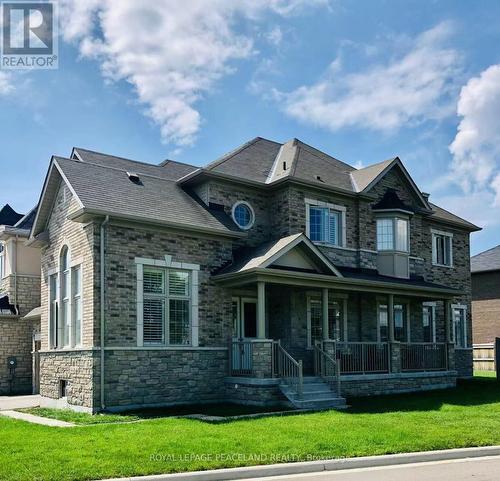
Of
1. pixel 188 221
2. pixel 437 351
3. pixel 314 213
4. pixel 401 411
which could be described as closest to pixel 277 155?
pixel 314 213

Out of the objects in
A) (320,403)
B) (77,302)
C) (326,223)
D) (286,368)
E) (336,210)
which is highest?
(336,210)

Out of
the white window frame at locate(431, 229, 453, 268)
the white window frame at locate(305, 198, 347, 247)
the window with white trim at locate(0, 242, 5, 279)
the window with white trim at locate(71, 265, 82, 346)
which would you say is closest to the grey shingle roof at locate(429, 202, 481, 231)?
the white window frame at locate(431, 229, 453, 268)

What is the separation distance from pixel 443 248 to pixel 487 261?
13.2 m

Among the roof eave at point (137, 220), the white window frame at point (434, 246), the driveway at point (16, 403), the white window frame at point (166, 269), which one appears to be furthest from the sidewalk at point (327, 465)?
the white window frame at point (434, 246)

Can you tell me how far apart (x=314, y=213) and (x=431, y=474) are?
515 inches

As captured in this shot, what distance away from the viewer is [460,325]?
2798cm

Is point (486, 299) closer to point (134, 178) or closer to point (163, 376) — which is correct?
point (134, 178)

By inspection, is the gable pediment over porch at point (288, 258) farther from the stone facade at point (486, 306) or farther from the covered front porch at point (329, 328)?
the stone facade at point (486, 306)

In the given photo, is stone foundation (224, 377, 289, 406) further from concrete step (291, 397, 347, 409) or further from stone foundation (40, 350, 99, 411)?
stone foundation (40, 350, 99, 411)

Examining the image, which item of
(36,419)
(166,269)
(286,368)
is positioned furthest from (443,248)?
(36,419)

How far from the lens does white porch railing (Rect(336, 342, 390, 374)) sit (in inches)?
763

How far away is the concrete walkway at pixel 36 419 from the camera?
45.3 ft

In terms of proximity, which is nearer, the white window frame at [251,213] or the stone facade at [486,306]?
the white window frame at [251,213]

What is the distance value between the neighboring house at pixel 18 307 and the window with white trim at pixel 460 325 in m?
17.9
